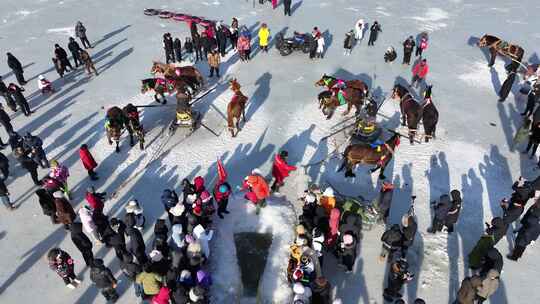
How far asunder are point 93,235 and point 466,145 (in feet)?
34.0

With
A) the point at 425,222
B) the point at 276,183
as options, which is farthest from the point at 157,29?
the point at 425,222

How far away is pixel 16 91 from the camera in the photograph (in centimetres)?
1332

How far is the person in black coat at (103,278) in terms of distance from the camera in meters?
7.38

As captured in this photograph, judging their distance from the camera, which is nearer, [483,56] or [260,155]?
[260,155]

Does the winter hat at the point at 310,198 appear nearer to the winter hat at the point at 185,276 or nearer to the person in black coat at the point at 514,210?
the winter hat at the point at 185,276

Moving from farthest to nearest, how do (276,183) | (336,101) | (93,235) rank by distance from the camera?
(336,101), (276,183), (93,235)

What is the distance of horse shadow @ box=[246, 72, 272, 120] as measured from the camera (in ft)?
45.8

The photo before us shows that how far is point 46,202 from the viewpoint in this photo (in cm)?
931

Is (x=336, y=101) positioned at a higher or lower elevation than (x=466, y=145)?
higher

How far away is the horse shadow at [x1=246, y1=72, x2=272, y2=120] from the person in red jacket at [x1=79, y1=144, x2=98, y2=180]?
492 centimetres

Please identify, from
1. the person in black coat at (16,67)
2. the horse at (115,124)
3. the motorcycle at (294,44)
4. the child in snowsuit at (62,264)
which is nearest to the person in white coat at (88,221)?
the child in snowsuit at (62,264)

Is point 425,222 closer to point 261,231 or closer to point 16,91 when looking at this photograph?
point 261,231

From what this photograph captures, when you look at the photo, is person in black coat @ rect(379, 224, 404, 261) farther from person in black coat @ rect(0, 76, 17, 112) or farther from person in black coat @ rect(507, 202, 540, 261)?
person in black coat @ rect(0, 76, 17, 112)

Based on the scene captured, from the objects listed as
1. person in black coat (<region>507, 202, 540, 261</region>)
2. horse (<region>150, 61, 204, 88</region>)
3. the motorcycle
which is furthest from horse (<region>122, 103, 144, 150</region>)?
person in black coat (<region>507, 202, 540, 261</region>)
